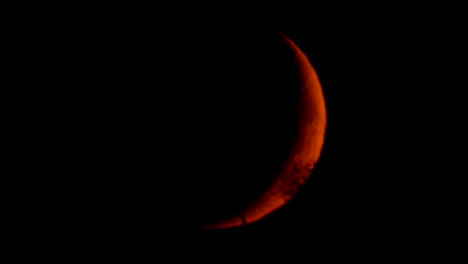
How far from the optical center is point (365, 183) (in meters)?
1.75

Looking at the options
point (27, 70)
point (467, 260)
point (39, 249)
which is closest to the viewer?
point (27, 70)

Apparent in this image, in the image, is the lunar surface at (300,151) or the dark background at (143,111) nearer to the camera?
the dark background at (143,111)

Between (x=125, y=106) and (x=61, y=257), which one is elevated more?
(x=125, y=106)

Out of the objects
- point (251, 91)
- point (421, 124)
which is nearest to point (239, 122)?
point (251, 91)

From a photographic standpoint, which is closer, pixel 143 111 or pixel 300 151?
pixel 143 111

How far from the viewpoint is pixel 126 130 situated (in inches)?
42.7

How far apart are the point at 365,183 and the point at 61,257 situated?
1582mm

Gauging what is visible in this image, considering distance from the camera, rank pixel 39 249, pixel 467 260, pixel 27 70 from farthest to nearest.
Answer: pixel 467 260 < pixel 39 249 < pixel 27 70

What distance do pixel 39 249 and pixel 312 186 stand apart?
1.37 m

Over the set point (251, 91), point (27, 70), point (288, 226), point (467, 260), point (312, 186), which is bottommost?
point (467, 260)

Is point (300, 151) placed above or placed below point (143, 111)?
below

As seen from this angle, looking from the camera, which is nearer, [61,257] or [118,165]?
[118,165]

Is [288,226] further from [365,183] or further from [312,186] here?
[365,183]

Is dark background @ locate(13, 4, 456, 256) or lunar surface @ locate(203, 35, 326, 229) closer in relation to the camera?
dark background @ locate(13, 4, 456, 256)
